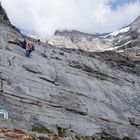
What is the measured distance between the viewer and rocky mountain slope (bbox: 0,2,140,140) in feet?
137

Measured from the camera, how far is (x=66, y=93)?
1957 inches

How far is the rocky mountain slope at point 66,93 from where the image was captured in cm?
4172

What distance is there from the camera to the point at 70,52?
64250 mm

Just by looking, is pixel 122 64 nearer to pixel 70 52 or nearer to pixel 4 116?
pixel 70 52

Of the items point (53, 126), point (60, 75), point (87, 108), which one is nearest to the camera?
point (53, 126)

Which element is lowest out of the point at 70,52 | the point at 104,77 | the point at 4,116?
the point at 4,116

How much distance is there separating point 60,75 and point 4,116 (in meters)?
16.6

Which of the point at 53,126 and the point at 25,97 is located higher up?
the point at 25,97

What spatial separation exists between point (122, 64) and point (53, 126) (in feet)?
104

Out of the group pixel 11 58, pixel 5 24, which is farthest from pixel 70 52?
pixel 11 58

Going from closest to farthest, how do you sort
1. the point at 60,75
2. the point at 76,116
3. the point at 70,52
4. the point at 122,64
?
the point at 76,116
the point at 60,75
the point at 70,52
the point at 122,64

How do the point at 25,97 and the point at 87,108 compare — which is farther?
the point at 87,108

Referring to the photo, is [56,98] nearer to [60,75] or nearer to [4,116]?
[60,75]

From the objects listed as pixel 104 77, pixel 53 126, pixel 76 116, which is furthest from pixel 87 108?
pixel 104 77
